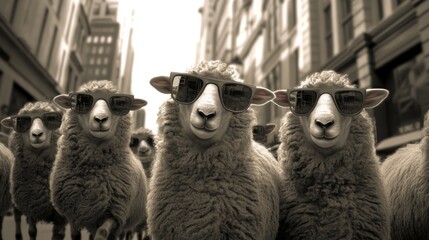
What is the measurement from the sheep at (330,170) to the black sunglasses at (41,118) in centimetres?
259

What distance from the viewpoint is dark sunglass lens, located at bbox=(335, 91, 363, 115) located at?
2176 mm

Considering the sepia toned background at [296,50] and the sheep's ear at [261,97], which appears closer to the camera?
the sheep's ear at [261,97]

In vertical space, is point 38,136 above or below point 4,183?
above

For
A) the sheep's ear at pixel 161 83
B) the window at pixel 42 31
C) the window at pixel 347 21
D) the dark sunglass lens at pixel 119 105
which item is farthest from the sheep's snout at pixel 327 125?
the window at pixel 42 31

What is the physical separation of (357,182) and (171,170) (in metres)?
1.13

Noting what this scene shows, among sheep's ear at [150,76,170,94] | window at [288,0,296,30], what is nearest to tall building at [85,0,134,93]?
window at [288,0,296,30]

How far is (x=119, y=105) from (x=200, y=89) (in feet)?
4.28

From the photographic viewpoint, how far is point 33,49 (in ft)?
42.2

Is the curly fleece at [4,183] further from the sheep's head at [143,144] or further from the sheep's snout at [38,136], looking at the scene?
the sheep's head at [143,144]

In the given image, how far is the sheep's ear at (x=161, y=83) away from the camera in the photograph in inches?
87.2

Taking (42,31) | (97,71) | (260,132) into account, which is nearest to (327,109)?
(260,132)

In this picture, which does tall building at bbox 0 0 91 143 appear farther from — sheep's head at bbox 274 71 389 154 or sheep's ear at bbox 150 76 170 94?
sheep's head at bbox 274 71 389 154

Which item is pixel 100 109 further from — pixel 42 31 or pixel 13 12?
pixel 42 31

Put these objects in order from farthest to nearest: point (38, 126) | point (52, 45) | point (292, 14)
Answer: point (292, 14) → point (52, 45) → point (38, 126)
